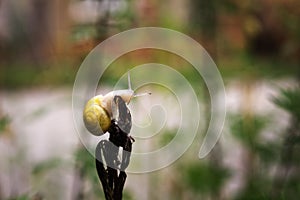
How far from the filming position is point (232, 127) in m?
1.34

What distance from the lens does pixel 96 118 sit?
1.37 feet

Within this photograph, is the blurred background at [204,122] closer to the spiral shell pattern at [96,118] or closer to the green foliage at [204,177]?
the green foliage at [204,177]

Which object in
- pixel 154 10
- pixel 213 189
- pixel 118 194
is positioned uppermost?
pixel 154 10

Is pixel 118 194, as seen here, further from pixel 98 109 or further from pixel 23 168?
pixel 23 168

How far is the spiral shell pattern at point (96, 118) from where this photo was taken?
42 centimetres

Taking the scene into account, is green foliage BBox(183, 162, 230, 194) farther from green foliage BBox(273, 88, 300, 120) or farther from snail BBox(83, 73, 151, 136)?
snail BBox(83, 73, 151, 136)

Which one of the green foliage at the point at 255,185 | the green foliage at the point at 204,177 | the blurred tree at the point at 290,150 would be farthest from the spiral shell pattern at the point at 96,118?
the green foliage at the point at 204,177

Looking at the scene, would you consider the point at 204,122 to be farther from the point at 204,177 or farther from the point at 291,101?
the point at 291,101

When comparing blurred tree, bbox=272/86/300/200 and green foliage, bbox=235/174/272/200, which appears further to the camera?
green foliage, bbox=235/174/272/200

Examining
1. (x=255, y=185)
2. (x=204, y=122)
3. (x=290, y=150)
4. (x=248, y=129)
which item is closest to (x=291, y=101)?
(x=290, y=150)

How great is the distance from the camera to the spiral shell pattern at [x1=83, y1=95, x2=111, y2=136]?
0.42 m

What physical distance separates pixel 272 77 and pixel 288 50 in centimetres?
7

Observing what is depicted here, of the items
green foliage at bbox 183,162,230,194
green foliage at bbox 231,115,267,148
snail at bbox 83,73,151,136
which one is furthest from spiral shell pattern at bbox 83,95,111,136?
green foliage at bbox 231,115,267,148

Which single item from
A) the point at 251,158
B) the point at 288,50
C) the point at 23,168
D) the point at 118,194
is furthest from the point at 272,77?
the point at 118,194
